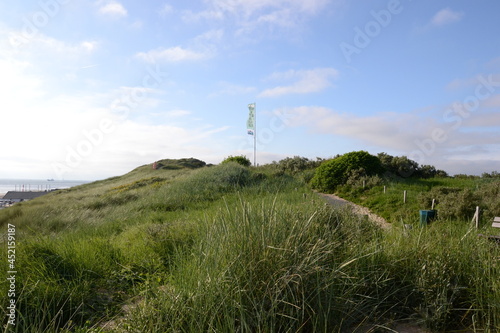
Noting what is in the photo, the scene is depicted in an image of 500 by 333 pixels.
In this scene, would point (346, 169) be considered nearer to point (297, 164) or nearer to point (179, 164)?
point (297, 164)

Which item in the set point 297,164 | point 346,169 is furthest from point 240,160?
point 346,169

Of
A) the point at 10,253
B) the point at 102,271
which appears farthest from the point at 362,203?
the point at 10,253

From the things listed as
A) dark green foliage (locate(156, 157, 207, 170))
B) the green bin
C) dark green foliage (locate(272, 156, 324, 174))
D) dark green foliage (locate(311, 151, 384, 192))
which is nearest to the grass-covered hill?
the green bin

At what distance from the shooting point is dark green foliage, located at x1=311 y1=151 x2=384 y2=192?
14172 millimetres

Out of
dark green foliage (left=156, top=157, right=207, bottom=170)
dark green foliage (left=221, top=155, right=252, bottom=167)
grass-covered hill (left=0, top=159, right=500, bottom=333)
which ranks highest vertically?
dark green foliage (left=156, top=157, right=207, bottom=170)

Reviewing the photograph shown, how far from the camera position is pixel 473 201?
7977mm

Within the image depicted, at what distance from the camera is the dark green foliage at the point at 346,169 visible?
14.2 meters

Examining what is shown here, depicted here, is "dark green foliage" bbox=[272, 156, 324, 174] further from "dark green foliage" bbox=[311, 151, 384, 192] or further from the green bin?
the green bin

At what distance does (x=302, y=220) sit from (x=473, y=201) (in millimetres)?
6330

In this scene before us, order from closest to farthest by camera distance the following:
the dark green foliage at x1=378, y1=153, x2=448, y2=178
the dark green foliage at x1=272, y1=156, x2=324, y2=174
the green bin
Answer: the green bin, the dark green foliage at x1=378, y1=153, x2=448, y2=178, the dark green foliage at x1=272, y1=156, x2=324, y2=174

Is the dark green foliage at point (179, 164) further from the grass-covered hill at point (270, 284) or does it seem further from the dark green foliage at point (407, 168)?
the grass-covered hill at point (270, 284)

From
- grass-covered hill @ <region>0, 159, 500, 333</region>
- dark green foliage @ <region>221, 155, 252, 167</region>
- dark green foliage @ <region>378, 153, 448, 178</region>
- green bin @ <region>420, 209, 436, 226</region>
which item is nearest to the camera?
grass-covered hill @ <region>0, 159, 500, 333</region>

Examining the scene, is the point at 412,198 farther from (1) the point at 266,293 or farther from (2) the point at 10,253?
(2) the point at 10,253

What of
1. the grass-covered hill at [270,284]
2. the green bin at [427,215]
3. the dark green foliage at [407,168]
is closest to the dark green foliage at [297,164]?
the dark green foliage at [407,168]
